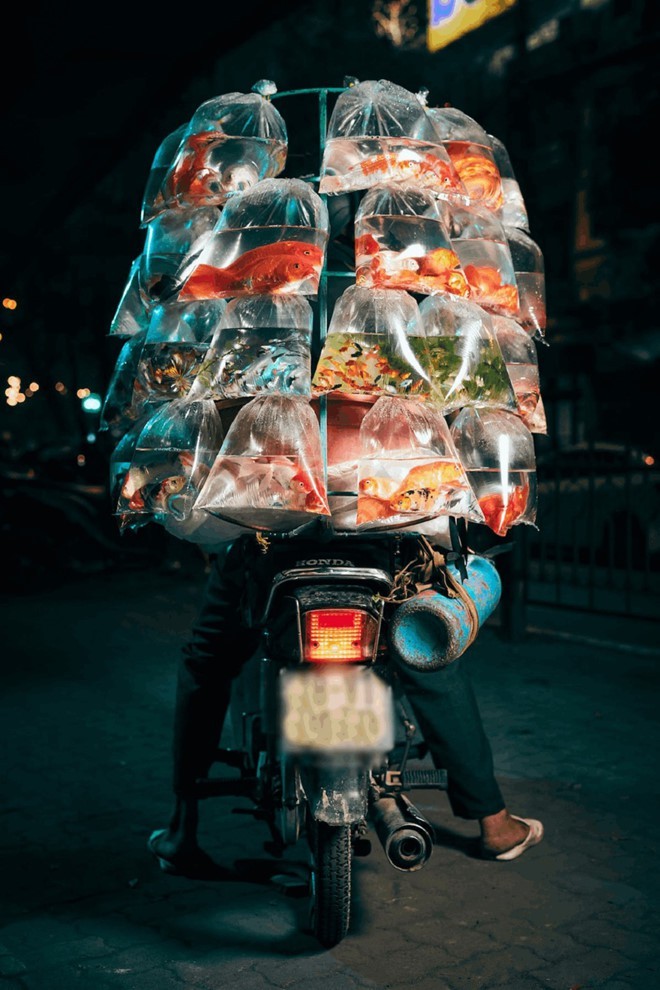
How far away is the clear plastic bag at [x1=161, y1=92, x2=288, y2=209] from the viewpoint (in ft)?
11.0

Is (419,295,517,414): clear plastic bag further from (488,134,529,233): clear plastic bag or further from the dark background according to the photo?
the dark background

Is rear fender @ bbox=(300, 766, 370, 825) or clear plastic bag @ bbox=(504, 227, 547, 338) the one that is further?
clear plastic bag @ bbox=(504, 227, 547, 338)

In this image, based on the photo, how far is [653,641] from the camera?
7.41 metres

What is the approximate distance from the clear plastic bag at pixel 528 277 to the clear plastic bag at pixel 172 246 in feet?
3.68

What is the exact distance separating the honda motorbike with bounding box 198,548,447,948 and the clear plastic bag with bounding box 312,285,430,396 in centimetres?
52

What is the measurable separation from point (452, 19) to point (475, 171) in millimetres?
27228

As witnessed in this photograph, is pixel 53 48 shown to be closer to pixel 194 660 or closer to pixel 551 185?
pixel 194 660

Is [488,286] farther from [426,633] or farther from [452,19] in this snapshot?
[452,19]

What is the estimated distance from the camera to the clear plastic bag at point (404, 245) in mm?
3084

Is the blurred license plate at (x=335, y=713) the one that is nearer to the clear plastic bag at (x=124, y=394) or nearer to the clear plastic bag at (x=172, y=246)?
the clear plastic bag at (x=124, y=394)

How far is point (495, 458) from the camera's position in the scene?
131 inches

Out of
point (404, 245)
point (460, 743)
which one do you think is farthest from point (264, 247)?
point (460, 743)

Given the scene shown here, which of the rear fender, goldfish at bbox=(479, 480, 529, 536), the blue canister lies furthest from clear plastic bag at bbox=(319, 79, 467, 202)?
the rear fender

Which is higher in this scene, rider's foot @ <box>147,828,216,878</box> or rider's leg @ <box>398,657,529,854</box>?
rider's leg @ <box>398,657,529,854</box>
